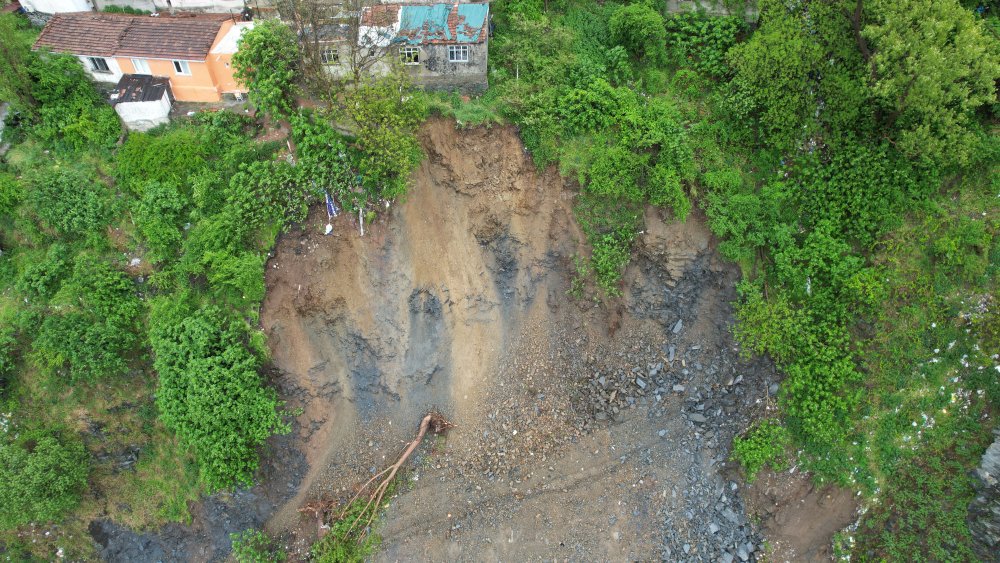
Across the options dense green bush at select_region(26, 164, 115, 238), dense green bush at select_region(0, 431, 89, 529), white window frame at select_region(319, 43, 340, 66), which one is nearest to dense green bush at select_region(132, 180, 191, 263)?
dense green bush at select_region(26, 164, 115, 238)

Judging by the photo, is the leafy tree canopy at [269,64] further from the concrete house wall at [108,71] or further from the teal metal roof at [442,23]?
the concrete house wall at [108,71]

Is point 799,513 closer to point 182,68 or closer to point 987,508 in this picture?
point 987,508

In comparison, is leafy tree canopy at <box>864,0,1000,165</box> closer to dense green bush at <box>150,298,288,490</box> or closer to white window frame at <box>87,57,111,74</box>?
dense green bush at <box>150,298,288,490</box>

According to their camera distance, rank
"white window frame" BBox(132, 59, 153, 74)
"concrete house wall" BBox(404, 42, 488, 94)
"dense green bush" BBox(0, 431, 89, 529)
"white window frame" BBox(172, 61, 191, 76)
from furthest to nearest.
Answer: "white window frame" BBox(132, 59, 153, 74)
"white window frame" BBox(172, 61, 191, 76)
"concrete house wall" BBox(404, 42, 488, 94)
"dense green bush" BBox(0, 431, 89, 529)

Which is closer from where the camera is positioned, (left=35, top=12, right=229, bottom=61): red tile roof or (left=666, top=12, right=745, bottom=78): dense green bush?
(left=666, top=12, right=745, bottom=78): dense green bush

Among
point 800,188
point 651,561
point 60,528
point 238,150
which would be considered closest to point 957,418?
point 800,188

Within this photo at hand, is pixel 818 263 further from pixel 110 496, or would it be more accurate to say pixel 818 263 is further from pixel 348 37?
pixel 110 496

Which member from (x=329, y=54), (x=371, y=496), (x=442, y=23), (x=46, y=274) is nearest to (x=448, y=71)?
(x=442, y=23)
